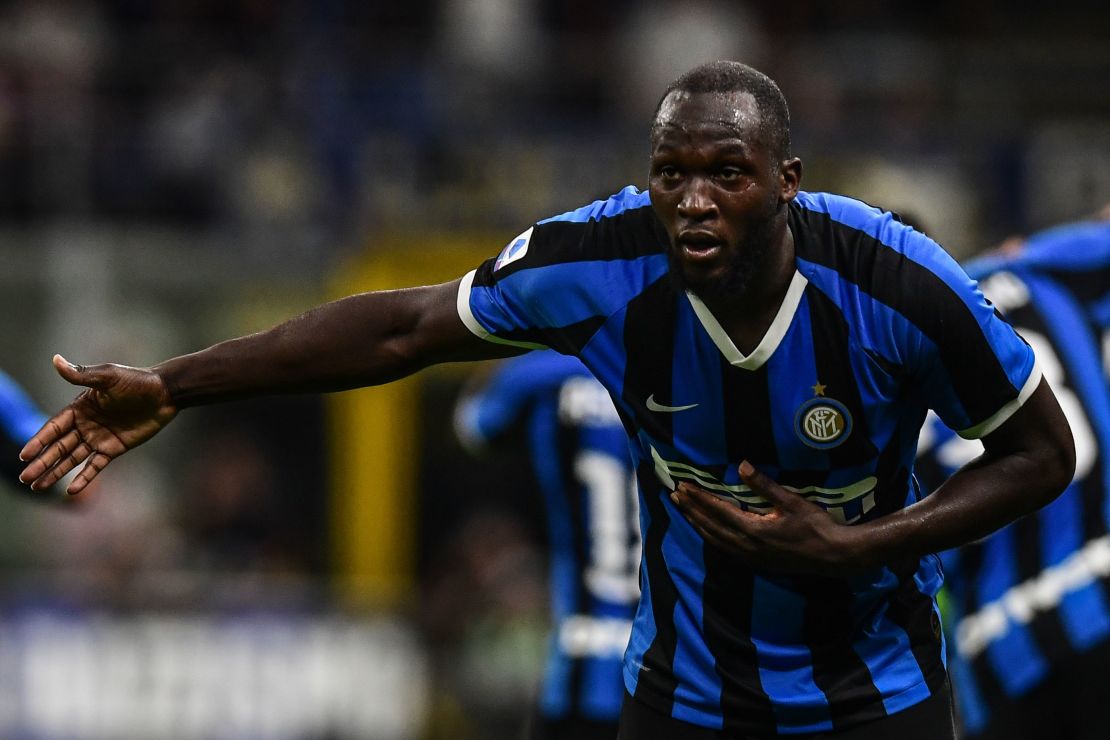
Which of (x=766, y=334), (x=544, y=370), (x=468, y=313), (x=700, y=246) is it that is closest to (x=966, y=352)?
(x=766, y=334)

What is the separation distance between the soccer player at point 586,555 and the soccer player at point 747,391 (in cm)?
168

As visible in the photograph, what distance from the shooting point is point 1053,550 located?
5305 mm

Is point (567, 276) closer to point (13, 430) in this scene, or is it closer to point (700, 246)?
point (700, 246)

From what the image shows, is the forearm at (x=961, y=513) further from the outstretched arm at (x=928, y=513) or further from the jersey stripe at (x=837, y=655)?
the jersey stripe at (x=837, y=655)

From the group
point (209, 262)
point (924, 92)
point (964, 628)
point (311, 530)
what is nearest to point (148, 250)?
point (209, 262)

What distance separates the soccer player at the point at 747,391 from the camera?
3.56 metres

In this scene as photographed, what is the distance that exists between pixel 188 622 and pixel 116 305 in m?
3.69

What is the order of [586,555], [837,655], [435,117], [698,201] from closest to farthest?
1. [698,201]
2. [837,655]
3. [586,555]
4. [435,117]

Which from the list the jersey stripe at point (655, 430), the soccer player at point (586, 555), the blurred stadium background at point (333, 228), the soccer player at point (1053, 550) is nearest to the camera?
the jersey stripe at point (655, 430)

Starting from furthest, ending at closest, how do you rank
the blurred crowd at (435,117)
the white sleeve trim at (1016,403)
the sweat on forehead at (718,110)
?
1. the blurred crowd at (435,117)
2. the white sleeve trim at (1016,403)
3. the sweat on forehead at (718,110)

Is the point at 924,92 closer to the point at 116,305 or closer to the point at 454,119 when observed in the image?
the point at 454,119

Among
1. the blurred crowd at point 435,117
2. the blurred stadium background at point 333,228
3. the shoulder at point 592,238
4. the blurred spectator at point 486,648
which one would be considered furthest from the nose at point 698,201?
the blurred crowd at point 435,117

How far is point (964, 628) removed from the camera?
551 centimetres

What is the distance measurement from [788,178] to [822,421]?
0.48 m
